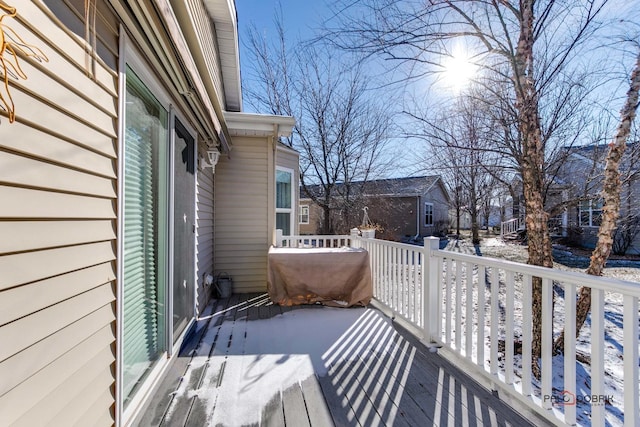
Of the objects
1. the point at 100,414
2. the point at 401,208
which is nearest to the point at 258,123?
the point at 100,414

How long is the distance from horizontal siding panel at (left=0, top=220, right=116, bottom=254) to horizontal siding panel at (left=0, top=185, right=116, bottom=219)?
0.03 m

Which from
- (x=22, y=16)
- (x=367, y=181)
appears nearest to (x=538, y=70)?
(x=22, y=16)

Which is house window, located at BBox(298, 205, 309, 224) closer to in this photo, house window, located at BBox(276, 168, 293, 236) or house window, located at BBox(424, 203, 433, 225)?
house window, located at BBox(424, 203, 433, 225)

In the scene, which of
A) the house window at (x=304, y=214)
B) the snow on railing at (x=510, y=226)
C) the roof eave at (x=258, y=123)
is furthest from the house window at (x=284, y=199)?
the snow on railing at (x=510, y=226)

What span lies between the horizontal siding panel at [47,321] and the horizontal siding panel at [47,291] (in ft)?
0.07

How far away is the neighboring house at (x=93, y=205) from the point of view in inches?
36.1

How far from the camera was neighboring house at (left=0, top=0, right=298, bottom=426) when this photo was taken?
0.92 meters

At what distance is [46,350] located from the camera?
1028 millimetres

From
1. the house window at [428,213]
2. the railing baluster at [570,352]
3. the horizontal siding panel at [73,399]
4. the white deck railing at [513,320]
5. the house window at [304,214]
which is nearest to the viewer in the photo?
the horizontal siding panel at [73,399]

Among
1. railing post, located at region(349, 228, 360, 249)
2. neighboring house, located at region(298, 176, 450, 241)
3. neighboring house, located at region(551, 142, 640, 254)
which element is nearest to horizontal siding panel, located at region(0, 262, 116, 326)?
railing post, located at region(349, 228, 360, 249)

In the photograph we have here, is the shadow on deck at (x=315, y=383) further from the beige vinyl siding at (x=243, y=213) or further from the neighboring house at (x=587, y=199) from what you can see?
the neighboring house at (x=587, y=199)

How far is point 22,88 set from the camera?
0.92m

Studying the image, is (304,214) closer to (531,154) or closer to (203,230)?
(203,230)

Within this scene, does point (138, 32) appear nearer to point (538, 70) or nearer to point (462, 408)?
point (462, 408)
